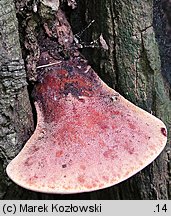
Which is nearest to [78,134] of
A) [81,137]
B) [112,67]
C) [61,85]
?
[81,137]

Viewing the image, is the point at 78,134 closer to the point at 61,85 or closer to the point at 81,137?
the point at 81,137

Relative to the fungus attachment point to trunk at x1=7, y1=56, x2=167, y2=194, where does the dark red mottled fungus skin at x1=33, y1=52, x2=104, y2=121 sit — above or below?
above

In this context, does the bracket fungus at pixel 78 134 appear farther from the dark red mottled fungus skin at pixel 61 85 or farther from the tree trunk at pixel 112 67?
the tree trunk at pixel 112 67

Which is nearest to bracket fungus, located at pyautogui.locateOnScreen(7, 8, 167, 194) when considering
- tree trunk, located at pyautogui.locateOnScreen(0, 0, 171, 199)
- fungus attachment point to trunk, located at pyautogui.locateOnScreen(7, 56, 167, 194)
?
fungus attachment point to trunk, located at pyautogui.locateOnScreen(7, 56, 167, 194)

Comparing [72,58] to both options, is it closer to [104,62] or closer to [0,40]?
[104,62]

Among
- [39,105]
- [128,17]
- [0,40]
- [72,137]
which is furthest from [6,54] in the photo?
[128,17]

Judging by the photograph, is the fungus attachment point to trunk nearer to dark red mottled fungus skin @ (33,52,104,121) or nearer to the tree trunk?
dark red mottled fungus skin @ (33,52,104,121)

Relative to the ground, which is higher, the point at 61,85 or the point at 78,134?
the point at 61,85
